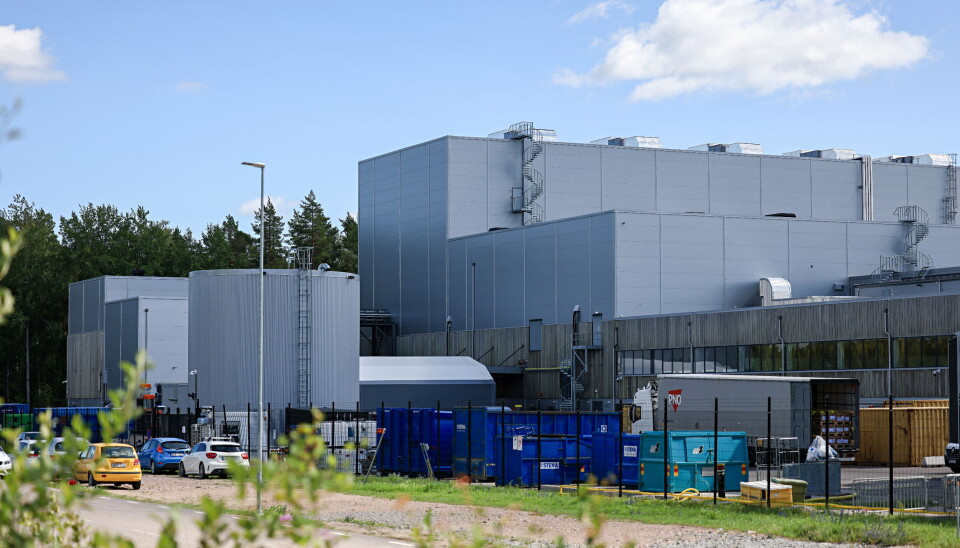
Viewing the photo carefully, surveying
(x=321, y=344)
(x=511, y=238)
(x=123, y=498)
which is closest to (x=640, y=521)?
(x=123, y=498)

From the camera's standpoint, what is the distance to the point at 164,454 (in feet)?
164

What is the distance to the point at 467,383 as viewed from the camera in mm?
80312

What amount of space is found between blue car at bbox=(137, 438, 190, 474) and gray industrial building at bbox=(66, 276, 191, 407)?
22.4m

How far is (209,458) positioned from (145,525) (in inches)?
775

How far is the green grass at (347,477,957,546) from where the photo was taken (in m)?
23.0

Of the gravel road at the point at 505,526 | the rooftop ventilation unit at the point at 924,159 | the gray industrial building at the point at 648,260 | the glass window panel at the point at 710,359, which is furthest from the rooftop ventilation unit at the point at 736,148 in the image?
the gravel road at the point at 505,526

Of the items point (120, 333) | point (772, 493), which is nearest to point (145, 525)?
point (772, 493)

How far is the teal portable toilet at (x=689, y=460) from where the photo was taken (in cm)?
3353

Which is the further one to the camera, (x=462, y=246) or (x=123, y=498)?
(x=462, y=246)

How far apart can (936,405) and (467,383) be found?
33.0 meters

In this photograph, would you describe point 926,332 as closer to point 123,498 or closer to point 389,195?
point 123,498

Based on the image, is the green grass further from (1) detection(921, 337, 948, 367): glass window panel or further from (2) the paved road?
(1) detection(921, 337, 948, 367): glass window panel

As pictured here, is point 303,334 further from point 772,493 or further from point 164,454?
point 772,493

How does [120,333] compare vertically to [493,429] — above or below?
above
